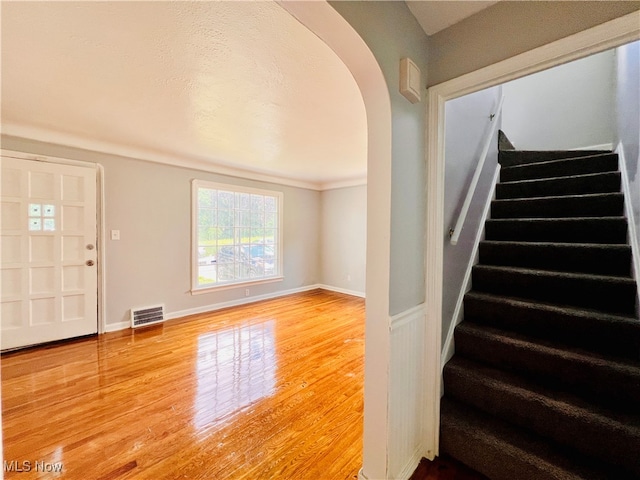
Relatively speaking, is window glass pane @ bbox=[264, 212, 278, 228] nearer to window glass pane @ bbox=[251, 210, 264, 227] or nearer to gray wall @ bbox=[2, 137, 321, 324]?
window glass pane @ bbox=[251, 210, 264, 227]

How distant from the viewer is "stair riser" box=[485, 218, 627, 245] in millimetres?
1918

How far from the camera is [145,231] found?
11.9 feet

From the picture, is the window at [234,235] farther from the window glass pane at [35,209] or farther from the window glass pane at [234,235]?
the window glass pane at [35,209]

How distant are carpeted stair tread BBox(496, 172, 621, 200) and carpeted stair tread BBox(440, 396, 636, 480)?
1974mm

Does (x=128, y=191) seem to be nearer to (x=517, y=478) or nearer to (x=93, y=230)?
(x=93, y=230)

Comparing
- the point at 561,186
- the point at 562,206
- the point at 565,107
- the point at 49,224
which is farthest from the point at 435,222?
the point at 49,224

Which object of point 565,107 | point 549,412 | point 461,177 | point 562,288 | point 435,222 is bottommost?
point 549,412

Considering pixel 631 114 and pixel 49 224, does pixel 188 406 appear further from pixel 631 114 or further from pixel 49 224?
pixel 631 114

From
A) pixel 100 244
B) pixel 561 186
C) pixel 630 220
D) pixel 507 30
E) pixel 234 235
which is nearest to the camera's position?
pixel 507 30

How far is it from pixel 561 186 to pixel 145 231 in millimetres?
4536

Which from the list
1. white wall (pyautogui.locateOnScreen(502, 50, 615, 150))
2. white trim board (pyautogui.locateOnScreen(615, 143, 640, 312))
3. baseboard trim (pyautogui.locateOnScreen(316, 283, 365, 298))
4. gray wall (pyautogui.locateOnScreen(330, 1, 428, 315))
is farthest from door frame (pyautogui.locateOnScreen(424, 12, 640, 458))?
baseboard trim (pyautogui.locateOnScreen(316, 283, 365, 298))

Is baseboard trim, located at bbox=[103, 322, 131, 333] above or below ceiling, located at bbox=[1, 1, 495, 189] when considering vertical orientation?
below

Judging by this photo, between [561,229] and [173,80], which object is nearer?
[173,80]

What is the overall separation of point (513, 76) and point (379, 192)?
806 mm
